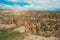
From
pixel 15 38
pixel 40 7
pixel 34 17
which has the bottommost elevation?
pixel 15 38

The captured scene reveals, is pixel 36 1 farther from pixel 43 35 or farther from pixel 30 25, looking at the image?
pixel 43 35

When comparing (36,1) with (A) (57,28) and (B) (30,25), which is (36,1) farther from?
(A) (57,28)

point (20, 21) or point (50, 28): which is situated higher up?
point (20, 21)

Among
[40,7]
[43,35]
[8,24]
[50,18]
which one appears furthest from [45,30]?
[8,24]

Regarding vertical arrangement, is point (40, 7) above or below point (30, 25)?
above

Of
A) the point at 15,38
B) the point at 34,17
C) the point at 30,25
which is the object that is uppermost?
the point at 34,17
